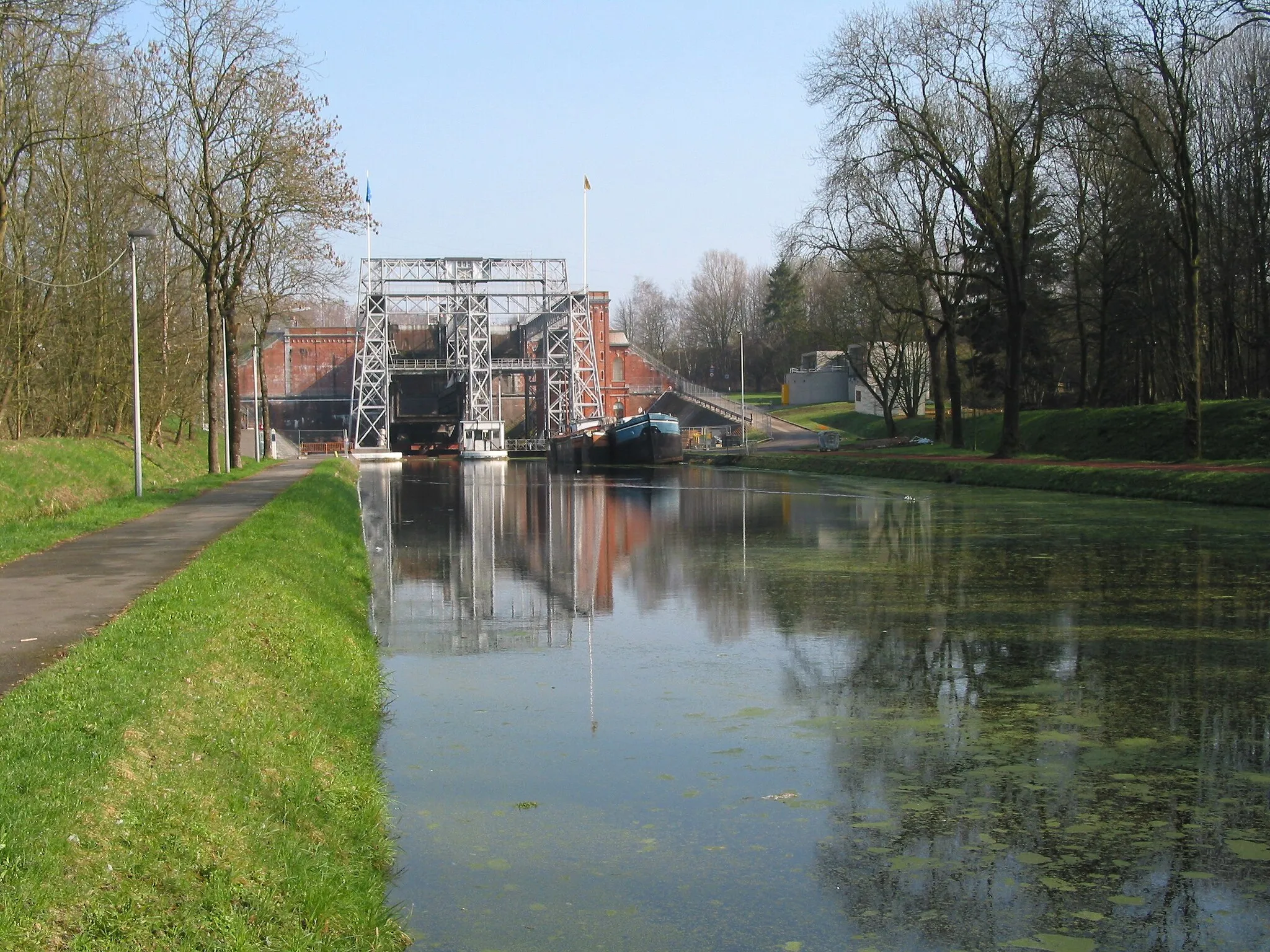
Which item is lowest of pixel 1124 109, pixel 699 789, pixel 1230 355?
pixel 699 789

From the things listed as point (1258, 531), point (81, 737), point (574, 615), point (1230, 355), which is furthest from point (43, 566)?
point (1230, 355)

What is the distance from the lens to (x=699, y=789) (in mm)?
7055

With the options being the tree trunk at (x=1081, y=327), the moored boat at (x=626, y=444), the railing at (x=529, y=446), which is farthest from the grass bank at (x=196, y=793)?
the railing at (x=529, y=446)

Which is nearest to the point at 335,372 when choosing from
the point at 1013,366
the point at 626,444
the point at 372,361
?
the point at 372,361

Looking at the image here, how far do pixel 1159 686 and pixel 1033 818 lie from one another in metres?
3.31

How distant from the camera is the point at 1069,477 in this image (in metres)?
32.1

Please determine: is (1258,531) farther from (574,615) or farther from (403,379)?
(403,379)

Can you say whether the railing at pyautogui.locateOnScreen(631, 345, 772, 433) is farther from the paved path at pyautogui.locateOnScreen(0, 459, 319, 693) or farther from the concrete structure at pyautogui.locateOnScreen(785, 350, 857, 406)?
the paved path at pyautogui.locateOnScreen(0, 459, 319, 693)

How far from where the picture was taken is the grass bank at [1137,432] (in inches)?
1358

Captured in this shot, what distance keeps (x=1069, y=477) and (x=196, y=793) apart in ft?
96.2

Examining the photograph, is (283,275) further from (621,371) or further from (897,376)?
(621,371)

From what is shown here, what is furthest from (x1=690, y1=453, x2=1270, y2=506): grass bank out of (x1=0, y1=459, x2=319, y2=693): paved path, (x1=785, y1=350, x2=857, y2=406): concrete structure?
(x1=785, y1=350, x2=857, y2=406): concrete structure

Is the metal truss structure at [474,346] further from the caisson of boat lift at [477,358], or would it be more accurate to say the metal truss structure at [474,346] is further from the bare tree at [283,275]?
the bare tree at [283,275]

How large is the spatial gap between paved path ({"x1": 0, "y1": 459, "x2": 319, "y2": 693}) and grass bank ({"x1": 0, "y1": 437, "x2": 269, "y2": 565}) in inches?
19.3
